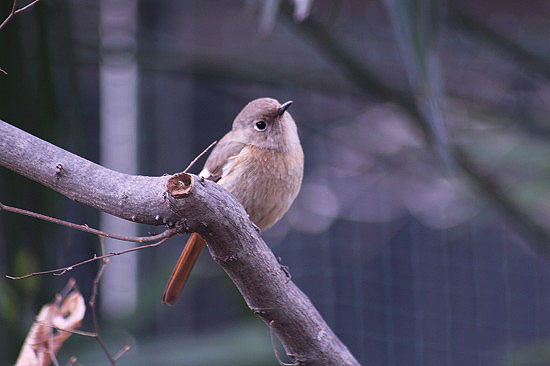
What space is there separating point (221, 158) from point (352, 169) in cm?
206

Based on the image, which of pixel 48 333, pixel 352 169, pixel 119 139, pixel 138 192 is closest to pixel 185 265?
pixel 48 333

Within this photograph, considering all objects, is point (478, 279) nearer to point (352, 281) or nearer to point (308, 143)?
point (352, 281)

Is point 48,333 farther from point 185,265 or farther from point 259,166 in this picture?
point 259,166

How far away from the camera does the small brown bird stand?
1605 mm

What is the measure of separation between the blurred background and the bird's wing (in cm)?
52

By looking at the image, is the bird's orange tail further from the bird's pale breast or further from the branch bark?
the branch bark

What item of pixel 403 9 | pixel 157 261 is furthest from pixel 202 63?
pixel 403 9

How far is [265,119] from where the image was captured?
1700mm

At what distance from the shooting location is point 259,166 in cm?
163

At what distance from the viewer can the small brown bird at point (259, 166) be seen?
1605 mm

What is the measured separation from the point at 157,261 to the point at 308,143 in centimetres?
92

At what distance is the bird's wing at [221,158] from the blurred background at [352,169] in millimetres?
524

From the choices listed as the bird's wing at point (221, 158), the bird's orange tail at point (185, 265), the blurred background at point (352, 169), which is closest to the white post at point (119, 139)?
the blurred background at point (352, 169)

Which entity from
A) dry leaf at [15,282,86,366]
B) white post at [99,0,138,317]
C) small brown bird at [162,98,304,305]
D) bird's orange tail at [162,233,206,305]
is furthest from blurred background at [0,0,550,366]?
dry leaf at [15,282,86,366]
